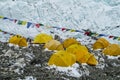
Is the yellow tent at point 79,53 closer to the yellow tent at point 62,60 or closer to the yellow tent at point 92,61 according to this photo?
the yellow tent at point 92,61

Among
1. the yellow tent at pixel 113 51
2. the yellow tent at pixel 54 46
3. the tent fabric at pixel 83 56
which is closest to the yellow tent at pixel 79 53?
the tent fabric at pixel 83 56

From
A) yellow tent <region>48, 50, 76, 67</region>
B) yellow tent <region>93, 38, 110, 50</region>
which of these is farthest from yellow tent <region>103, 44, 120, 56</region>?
yellow tent <region>48, 50, 76, 67</region>

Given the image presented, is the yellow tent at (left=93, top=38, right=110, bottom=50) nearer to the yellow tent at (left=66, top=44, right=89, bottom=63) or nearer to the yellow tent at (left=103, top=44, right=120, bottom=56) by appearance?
the yellow tent at (left=103, top=44, right=120, bottom=56)

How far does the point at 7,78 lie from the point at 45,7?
19.3 metres

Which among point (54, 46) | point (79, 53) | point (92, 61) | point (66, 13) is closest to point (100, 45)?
point (54, 46)

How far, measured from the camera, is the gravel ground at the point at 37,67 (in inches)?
577

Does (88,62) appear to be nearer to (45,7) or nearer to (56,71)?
(56,71)

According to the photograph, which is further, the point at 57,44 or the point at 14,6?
the point at 14,6

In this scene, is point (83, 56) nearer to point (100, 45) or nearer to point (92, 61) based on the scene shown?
point (92, 61)

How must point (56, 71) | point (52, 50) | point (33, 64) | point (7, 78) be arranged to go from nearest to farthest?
point (7, 78) < point (56, 71) < point (33, 64) < point (52, 50)

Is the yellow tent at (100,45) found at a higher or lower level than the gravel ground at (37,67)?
lower

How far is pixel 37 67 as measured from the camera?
52.3ft

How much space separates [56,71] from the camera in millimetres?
15516

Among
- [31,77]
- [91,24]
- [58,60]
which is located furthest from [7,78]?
[91,24]
